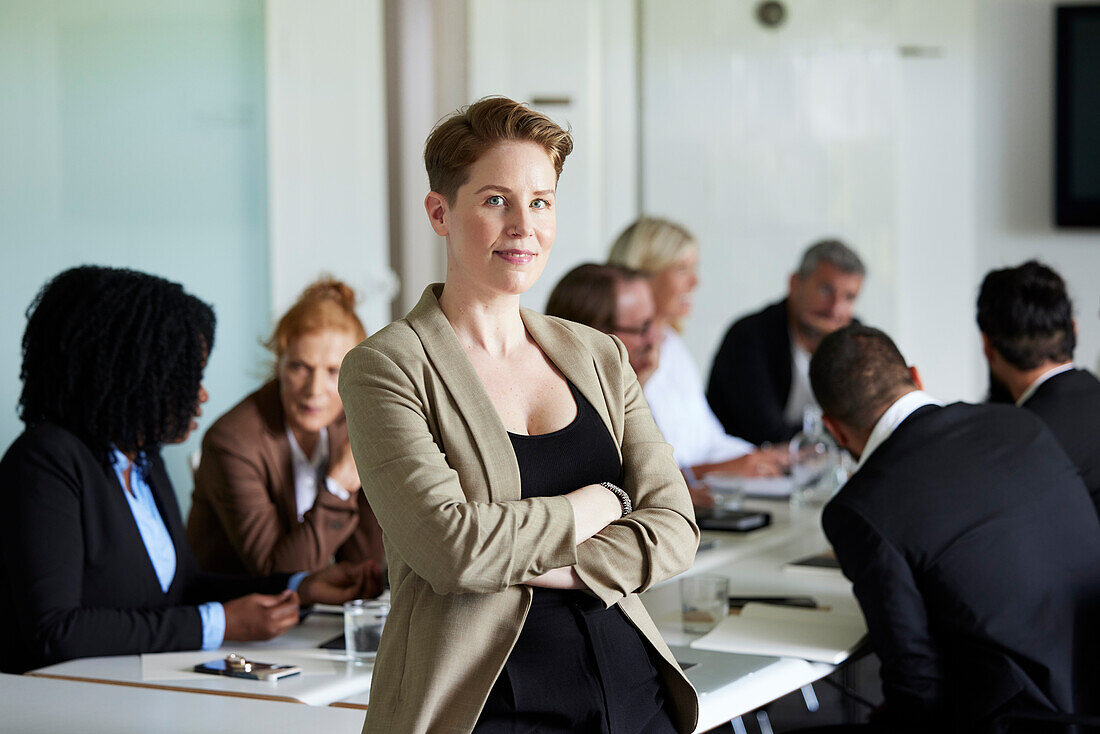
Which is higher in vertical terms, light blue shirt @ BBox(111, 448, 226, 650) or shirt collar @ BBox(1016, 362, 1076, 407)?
shirt collar @ BBox(1016, 362, 1076, 407)

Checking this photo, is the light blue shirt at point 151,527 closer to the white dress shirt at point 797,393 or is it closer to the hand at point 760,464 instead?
the hand at point 760,464

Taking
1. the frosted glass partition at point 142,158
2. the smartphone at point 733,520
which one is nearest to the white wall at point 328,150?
the frosted glass partition at point 142,158

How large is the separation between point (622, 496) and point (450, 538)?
0.26 m

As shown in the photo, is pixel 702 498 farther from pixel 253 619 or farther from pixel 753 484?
pixel 253 619

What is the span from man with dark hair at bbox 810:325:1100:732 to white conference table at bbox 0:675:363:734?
0.90 metres

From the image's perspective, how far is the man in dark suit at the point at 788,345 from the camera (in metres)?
4.24

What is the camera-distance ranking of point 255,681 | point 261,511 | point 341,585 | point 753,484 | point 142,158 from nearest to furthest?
point 255,681 → point 341,585 → point 261,511 → point 753,484 → point 142,158

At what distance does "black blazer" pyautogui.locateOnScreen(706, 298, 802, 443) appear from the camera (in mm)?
4234

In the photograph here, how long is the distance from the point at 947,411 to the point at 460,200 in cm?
117

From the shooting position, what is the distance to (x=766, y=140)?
5707 mm

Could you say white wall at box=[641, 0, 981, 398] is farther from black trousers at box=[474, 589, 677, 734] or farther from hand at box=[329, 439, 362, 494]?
black trousers at box=[474, 589, 677, 734]

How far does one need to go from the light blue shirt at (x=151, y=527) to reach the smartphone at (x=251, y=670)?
0.14 meters

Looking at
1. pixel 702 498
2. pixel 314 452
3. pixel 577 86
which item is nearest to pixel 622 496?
pixel 314 452

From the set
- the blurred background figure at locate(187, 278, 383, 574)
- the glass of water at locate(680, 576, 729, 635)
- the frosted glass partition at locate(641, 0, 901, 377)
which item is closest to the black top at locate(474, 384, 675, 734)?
the glass of water at locate(680, 576, 729, 635)
